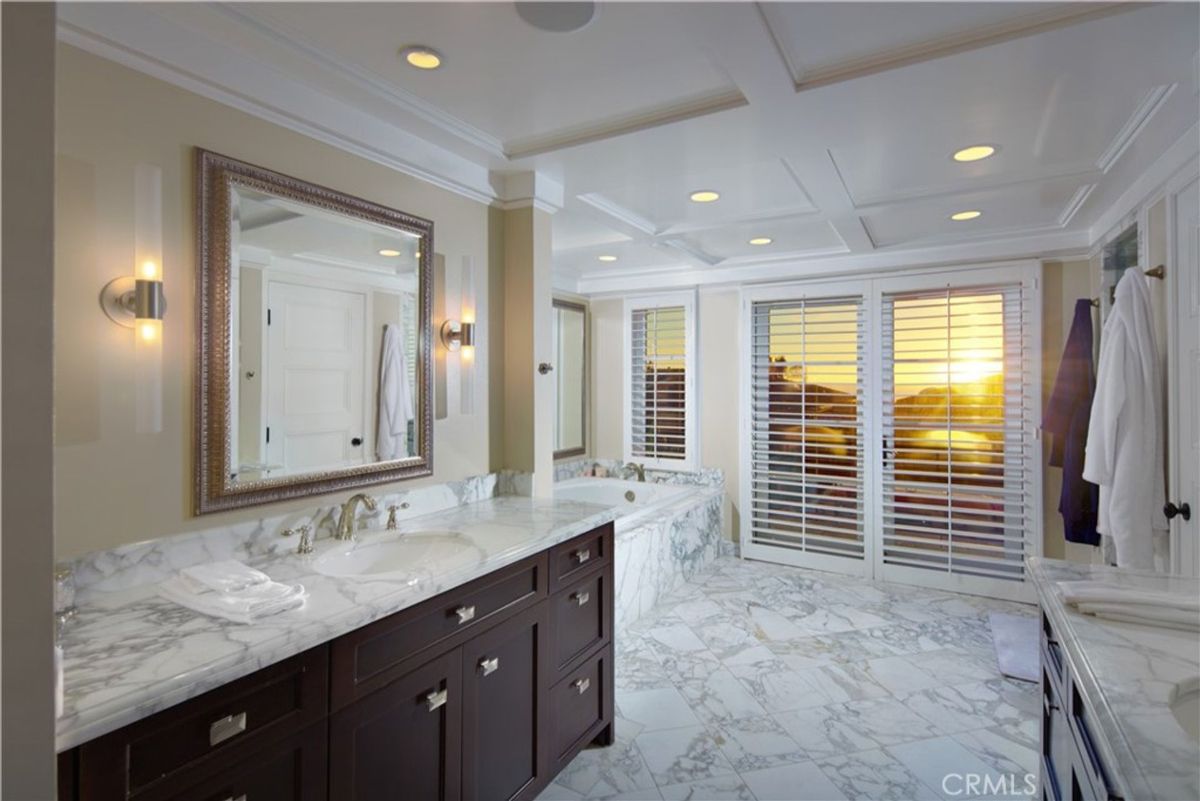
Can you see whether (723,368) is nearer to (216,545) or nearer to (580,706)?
(580,706)

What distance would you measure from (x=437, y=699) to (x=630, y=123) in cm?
200

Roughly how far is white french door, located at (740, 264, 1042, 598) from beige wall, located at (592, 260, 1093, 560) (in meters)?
0.11

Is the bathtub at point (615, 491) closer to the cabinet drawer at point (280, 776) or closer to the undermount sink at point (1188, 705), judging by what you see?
the cabinet drawer at point (280, 776)

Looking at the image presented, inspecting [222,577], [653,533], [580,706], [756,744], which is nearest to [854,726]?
[756,744]

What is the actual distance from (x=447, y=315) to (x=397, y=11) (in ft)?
3.86

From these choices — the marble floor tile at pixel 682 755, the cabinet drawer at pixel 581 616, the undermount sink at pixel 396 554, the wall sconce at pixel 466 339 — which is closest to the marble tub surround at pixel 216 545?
the undermount sink at pixel 396 554

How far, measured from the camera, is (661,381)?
5.06 m

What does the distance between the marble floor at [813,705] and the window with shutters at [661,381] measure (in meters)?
1.40

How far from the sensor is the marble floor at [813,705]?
7.14ft

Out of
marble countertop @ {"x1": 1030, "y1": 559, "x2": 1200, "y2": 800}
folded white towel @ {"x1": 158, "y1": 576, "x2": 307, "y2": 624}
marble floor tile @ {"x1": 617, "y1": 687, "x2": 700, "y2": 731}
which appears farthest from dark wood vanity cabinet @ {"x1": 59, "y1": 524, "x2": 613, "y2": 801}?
marble countertop @ {"x1": 1030, "y1": 559, "x2": 1200, "y2": 800}

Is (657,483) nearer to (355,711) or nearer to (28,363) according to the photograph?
(355,711)

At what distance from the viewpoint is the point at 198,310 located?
5.53ft

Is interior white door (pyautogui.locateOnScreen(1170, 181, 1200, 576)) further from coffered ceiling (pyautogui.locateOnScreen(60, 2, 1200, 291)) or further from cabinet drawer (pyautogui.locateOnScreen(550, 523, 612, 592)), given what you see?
cabinet drawer (pyautogui.locateOnScreen(550, 523, 612, 592))

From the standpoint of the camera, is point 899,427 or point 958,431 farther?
point 899,427
